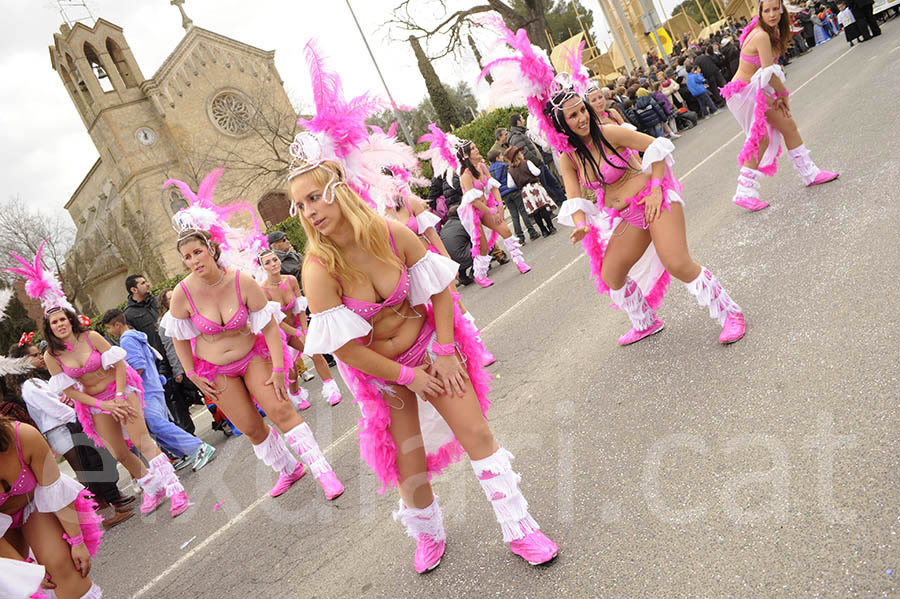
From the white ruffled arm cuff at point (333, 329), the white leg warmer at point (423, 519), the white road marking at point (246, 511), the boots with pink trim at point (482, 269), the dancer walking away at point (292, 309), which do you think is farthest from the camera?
the boots with pink trim at point (482, 269)

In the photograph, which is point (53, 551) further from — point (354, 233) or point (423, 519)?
point (354, 233)

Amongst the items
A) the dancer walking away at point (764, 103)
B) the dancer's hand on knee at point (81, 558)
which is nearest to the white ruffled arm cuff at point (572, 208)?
the dancer walking away at point (764, 103)

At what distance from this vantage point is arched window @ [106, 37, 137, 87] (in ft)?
111

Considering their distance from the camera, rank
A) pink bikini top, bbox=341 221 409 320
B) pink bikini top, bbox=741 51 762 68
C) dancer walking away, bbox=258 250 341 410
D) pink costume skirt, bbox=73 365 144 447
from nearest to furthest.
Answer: pink bikini top, bbox=341 221 409 320 < pink costume skirt, bbox=73 365 144 447 < pink bikini top, bbox=741 51 762 68 < dancer walking away, bbox=258 250 341 410

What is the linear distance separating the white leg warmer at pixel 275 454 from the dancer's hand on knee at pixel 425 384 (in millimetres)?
2538

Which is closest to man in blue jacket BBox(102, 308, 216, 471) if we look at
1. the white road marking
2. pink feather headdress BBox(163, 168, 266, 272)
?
the white road marking

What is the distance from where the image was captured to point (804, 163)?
6.66 metres

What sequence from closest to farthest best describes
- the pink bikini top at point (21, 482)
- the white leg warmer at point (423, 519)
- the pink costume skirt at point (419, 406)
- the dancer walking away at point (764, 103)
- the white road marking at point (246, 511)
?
the pink costume skirt at point (419, 406)
the white leg warmer at point (423, 519)
the pink bikini top at point (21, 482)
the white road marking at point (246, 511)
the dancer walking away at point (764, 103)

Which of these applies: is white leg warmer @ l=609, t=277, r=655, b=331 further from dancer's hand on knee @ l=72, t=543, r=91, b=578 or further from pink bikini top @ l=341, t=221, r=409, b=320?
dancer's hand on knee @ l=72, t=543, r=91, b=578

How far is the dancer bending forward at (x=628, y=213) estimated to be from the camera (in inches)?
164

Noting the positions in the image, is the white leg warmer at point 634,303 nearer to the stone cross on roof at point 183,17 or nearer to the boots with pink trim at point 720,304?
the boots with pink trim at point 720,304

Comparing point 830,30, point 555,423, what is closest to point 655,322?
point 555,423

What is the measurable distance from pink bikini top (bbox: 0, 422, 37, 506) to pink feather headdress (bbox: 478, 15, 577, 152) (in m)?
3.72

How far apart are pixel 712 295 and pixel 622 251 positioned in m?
→ 0.67
